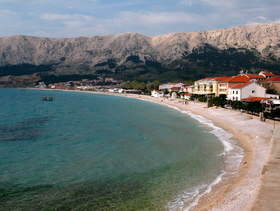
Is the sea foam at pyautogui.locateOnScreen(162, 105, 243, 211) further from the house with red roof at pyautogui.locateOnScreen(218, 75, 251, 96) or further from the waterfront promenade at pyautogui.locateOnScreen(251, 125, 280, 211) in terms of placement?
the house with red roof at pyautogui.locateOnScreen(218, 75, 251, 96)

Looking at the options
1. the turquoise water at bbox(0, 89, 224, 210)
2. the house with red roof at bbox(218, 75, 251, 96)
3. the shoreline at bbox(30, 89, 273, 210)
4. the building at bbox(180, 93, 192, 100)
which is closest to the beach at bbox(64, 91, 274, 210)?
the shoreline at bbox(30, 89, 273, 210)

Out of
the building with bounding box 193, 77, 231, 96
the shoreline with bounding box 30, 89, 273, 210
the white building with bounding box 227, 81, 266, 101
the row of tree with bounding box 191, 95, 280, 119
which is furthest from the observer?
the building with bounding box 193, 77, 231, 96

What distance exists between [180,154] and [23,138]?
Answer: 25.1m

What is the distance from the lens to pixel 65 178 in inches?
955

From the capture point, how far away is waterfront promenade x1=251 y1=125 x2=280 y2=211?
15.9m

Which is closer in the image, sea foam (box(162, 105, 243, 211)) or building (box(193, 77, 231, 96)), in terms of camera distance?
sea foam (box(162, 105, 243, 211))

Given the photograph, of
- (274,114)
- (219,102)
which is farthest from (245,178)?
(219,102)

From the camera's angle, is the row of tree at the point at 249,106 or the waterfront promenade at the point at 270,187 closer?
the waterfront promenade at the point at 270,187

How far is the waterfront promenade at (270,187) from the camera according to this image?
628 inches

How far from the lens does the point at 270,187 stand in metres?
18.9

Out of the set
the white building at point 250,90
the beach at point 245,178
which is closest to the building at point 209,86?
the white building at point 250,90

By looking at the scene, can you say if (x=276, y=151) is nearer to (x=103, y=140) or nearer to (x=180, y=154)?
(x=180, y=154)

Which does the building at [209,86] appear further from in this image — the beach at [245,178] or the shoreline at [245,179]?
the beach at [245,178]

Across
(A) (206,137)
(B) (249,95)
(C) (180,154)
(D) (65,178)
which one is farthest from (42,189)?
(B) (249,95)
